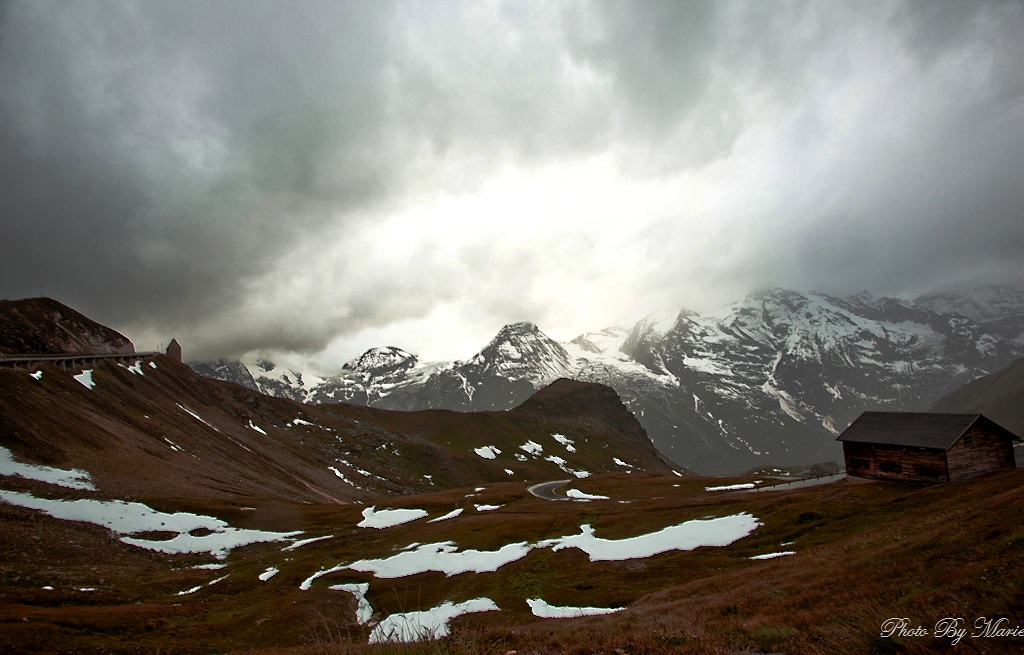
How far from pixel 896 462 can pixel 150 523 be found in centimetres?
8536

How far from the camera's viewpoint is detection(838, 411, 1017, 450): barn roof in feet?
177

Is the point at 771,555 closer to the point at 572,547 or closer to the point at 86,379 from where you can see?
the point at 572,547

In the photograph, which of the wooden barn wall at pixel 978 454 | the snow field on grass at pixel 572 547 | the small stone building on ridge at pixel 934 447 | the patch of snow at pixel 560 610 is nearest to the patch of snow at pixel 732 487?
the small stone building on ridge at pixel 934 447

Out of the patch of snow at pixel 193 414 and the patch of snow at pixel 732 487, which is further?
the patch of snow at pixel 193 414

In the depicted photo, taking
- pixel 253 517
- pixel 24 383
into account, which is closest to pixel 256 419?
pixel 24 383

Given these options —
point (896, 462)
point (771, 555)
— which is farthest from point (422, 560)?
point (896, 462)

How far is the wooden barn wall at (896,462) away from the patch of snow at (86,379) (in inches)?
4959

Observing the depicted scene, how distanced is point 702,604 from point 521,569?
23481mm

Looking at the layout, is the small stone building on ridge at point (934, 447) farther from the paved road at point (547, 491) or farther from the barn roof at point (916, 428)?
the paved road at point (547, 491)

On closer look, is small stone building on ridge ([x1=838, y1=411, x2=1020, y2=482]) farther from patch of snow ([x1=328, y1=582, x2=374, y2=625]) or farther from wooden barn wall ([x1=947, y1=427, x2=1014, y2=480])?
patch of snow ([x1=328, y1=582, x2=374, y2=625])

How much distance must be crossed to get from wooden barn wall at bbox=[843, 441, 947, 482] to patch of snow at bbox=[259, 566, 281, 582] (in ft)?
227

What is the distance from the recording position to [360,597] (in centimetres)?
4003

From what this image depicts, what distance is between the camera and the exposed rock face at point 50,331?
359 feet

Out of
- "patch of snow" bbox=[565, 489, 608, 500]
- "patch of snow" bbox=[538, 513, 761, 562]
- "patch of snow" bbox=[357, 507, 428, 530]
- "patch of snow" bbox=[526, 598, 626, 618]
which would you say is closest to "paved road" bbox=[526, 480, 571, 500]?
"patch of snow" bbox=[565, 489, 608, 500]
